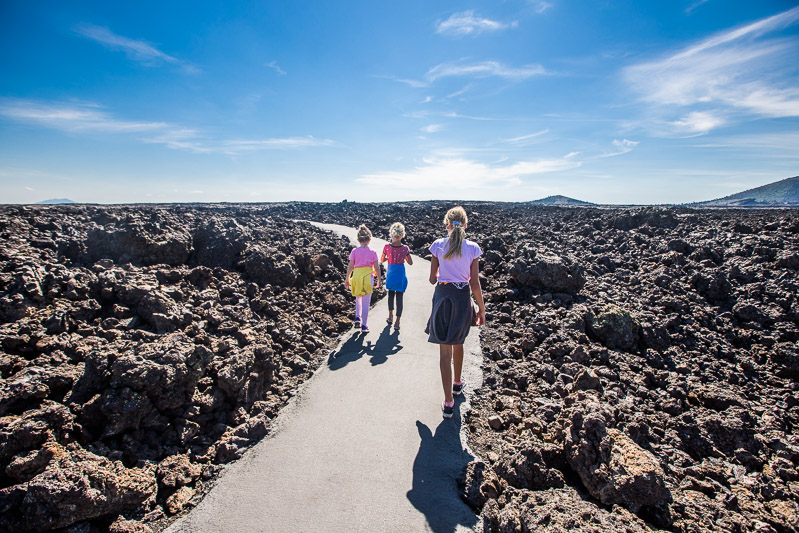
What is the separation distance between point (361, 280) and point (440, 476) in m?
3.71

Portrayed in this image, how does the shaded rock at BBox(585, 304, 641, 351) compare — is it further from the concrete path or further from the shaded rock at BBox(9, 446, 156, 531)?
the shaded rock at BBox(9, 446, 156, 531)

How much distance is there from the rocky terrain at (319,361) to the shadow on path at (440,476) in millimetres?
187

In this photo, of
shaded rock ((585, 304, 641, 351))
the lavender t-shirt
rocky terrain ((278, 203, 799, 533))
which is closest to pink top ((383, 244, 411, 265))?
rocky terrain ((278, 203, 799, 533))

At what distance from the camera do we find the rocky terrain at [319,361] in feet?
8.99

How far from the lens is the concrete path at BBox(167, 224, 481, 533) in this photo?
281 centimetres

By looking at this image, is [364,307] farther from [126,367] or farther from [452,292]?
[126,367]

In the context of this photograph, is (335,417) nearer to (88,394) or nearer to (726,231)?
(88,394)

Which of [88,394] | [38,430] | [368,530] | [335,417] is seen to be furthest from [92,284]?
[368,530]

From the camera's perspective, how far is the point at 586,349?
5488mm

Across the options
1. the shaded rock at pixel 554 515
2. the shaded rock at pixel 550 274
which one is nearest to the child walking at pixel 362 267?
the shaded rock at pixel 550 274

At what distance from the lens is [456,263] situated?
12.6ft

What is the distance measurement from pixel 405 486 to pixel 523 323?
4640mm

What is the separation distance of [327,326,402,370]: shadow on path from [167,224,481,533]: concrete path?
0.23 meters

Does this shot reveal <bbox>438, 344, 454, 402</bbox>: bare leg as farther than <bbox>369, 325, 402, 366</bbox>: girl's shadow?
No
